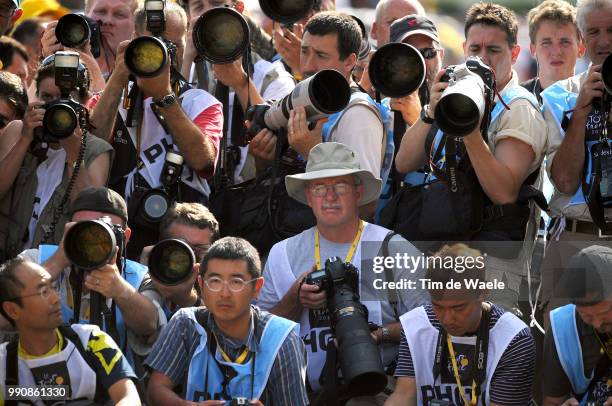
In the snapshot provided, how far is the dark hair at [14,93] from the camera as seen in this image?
668cm

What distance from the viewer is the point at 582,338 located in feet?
18.0

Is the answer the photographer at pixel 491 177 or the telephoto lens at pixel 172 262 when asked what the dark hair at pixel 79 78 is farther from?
the photographer at pixel 491 177

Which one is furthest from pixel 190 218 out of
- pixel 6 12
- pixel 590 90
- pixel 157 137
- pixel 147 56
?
pixel 590 90

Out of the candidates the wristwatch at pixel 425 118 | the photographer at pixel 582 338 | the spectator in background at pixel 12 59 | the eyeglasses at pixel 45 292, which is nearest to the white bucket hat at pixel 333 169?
the wristwatch at pixel 425 118

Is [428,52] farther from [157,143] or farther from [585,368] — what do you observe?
[585,368]

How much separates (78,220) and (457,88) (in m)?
1.66

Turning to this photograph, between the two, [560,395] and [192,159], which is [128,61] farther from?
[560,395]

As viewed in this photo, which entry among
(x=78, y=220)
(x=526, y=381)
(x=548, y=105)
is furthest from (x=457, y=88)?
(x=78, y=220)

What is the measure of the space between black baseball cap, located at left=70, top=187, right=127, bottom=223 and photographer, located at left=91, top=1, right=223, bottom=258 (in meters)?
0.41

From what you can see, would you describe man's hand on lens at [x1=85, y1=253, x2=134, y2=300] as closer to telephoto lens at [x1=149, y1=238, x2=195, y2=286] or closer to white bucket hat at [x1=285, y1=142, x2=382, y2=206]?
telephoto lens at [x1=149, y1=238, x2=195, y2=286]

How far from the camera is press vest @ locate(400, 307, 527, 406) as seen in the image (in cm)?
551

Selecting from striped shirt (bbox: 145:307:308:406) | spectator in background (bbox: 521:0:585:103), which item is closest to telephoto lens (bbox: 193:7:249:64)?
striped shirt (bbox: 145:307:308:406)

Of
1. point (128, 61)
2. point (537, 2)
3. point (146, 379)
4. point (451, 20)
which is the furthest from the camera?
point (451, 20)

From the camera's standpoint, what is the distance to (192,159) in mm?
6477
